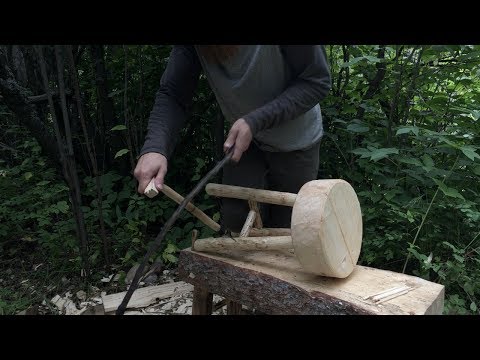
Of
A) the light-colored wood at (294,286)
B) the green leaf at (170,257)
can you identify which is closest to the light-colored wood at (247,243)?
the light-colored wood at (294,286)

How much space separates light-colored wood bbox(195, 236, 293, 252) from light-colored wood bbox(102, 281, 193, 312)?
108cm

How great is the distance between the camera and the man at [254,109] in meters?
1.61

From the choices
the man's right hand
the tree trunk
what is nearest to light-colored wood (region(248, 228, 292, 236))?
the man's right hand

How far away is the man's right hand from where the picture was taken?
1520mm

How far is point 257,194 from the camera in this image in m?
1.68

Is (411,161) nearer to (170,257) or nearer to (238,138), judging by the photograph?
(238,138)

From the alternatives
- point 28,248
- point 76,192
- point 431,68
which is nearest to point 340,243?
point 431,68

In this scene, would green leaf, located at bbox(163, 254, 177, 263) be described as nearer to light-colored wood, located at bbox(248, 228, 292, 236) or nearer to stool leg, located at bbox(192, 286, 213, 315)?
stool leg, located at bbox(192, 286, 213, 315)

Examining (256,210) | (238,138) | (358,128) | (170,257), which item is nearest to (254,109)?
(238,138)

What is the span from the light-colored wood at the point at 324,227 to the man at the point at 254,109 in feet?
1.16

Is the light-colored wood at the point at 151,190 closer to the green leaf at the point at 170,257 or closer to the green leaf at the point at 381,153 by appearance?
the green leaf at the point at 381,153

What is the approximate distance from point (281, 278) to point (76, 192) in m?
1.76

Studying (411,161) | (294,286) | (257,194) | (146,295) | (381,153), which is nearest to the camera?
(294,286)

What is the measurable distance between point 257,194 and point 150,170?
0.45 m
